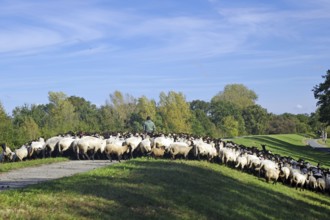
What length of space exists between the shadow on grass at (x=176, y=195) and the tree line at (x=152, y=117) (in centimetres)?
2850

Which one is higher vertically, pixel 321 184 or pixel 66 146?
pixel 66 146

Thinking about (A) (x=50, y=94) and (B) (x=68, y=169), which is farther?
(A) (x=50, y=94)

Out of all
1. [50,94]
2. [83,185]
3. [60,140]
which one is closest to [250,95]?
[50,94]

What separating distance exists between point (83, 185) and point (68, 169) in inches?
273

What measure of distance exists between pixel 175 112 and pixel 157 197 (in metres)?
70.8

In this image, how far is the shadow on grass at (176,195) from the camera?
12.3 meters

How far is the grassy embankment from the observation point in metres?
10.9

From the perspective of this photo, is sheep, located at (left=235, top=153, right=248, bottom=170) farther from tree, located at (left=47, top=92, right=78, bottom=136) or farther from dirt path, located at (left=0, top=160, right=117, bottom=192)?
tree, located at (left=47, top=92, right=78, bottom=136)

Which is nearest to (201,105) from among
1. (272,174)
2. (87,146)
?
(272,174)

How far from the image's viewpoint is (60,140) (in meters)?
27.6

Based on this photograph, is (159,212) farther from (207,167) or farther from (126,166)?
(207,167)

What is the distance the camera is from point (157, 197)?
1373cm

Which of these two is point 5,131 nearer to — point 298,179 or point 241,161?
point 241,161

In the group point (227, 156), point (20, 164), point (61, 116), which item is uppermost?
point (61, 116)
